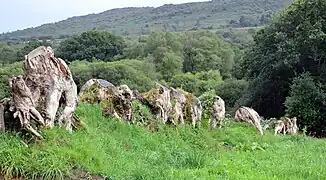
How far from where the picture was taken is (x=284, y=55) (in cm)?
3484

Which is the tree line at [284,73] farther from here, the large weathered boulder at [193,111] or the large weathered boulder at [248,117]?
the large weathered boulder at [193,111]

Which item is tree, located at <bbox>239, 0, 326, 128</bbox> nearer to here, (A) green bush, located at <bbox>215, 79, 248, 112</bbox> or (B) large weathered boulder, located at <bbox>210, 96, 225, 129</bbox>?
(A) green bush, located at <bbox>215, 79, 248, 112</bbox>

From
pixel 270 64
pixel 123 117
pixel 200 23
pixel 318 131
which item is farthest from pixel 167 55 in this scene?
pixel 200 23

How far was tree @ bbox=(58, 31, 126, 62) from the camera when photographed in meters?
88.2

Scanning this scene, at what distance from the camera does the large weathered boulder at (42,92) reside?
9.02 metres

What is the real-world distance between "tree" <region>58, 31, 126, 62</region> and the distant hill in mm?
57711

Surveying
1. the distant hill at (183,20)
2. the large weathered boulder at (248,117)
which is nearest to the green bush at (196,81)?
the large weathered boulder at (248,117)

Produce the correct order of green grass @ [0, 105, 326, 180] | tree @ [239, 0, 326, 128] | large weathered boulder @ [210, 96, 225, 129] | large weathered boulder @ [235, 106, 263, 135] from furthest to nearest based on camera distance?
1. tree @ [239, 0, 326, 128]
2. large weathered boulder @ [235, 106, 263, 135]
3. large weathered boulder @ [210, 96, 225, 129]
4. green grass @ [0, 105, 326, 180]

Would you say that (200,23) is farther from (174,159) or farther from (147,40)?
(174,159)

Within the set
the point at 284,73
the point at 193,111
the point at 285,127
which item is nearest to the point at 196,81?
the point at 284,73

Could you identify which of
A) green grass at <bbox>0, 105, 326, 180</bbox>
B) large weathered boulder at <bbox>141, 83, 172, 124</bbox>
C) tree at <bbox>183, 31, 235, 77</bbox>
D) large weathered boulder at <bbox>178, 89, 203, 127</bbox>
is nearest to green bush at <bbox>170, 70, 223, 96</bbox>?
tree at <bbox>183, 31, 235, 77</bbox>

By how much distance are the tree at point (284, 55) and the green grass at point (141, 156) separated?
20.9 m

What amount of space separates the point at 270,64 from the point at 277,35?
1.93 m

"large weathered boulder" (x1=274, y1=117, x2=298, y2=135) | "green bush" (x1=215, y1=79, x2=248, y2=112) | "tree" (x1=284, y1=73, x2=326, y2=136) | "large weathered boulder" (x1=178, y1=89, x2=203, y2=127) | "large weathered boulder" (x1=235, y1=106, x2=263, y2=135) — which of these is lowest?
"green bush" (x1=215, y1=79, x2=248, y2=112)
